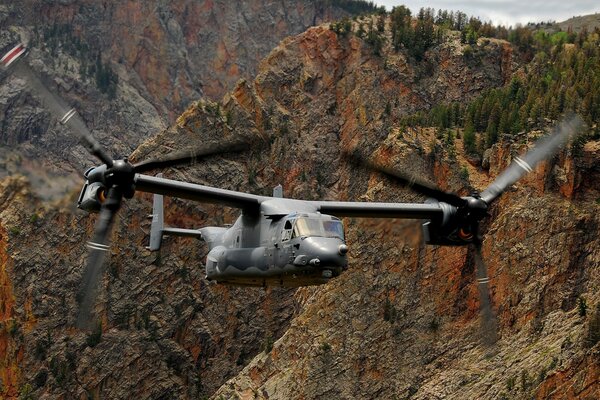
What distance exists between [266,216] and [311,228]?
421 cm

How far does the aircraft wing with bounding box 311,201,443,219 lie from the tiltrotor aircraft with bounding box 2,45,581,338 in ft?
0.18

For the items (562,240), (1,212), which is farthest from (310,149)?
(562,240)

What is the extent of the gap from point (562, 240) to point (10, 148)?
6070cm

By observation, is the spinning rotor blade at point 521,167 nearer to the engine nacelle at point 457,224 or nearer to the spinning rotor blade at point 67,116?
the engine nacelle at point 457,224

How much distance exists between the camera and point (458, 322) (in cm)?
11475

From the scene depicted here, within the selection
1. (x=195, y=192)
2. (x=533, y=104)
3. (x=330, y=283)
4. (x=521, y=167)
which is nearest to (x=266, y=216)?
(x=195, y=192)

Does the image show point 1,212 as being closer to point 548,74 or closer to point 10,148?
point 548,74

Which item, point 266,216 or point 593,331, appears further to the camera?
point 593,331

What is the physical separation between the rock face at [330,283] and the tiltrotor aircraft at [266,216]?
38.0 meters

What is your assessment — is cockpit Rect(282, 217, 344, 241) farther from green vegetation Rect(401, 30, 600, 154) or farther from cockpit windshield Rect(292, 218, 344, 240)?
green vegetation Rect(401, 30, 600, 154)

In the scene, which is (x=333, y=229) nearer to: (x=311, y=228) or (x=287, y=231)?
(x=311, y=228)

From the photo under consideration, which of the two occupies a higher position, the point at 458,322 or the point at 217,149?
the point at 217,149

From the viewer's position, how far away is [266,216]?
6325 centimetres

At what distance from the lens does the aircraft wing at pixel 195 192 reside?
200 feet
